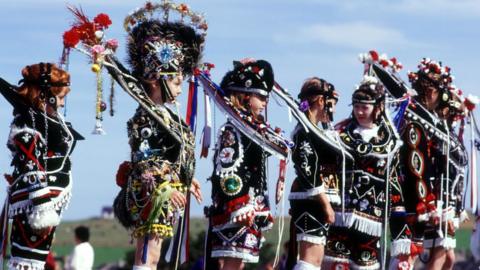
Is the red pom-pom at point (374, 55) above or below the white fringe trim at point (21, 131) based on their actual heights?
above

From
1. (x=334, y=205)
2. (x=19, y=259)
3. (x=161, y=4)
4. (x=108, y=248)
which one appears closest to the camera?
(x=19, y=259)

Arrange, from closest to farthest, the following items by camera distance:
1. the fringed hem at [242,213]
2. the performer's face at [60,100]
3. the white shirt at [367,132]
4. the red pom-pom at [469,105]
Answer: the performer's face at [60,100] < the fringed hem at [242,213] < the white shirt at [367,132] < the red pom-pom at [469,105]

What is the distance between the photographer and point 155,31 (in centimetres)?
A: 1077

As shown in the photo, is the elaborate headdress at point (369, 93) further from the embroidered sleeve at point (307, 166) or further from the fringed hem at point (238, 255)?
the fringed hem at point (238, 255)

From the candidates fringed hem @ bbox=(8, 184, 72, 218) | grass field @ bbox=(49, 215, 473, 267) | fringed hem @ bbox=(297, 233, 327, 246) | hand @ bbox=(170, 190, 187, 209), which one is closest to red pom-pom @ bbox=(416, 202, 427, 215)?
fringed hem @ bbox=(297, 233, 327, 246)

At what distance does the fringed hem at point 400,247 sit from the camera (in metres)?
12.6

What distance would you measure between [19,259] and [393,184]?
12.7ft

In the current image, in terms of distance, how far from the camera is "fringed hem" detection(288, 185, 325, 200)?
37.8 ft

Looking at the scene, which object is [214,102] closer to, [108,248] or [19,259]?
[19,259]

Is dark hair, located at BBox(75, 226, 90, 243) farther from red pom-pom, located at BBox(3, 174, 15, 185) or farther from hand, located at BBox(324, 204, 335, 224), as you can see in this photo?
red pom-pom, located at BBox(3, 174, 15, 185)

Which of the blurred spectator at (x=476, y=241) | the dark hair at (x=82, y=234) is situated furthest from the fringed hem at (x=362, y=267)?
the dark hair at (x=82, y=234)

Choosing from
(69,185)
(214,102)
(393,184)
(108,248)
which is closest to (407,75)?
(393,184)

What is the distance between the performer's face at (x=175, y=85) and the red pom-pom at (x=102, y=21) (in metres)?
0.64

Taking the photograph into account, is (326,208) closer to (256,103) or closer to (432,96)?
(256,103)
